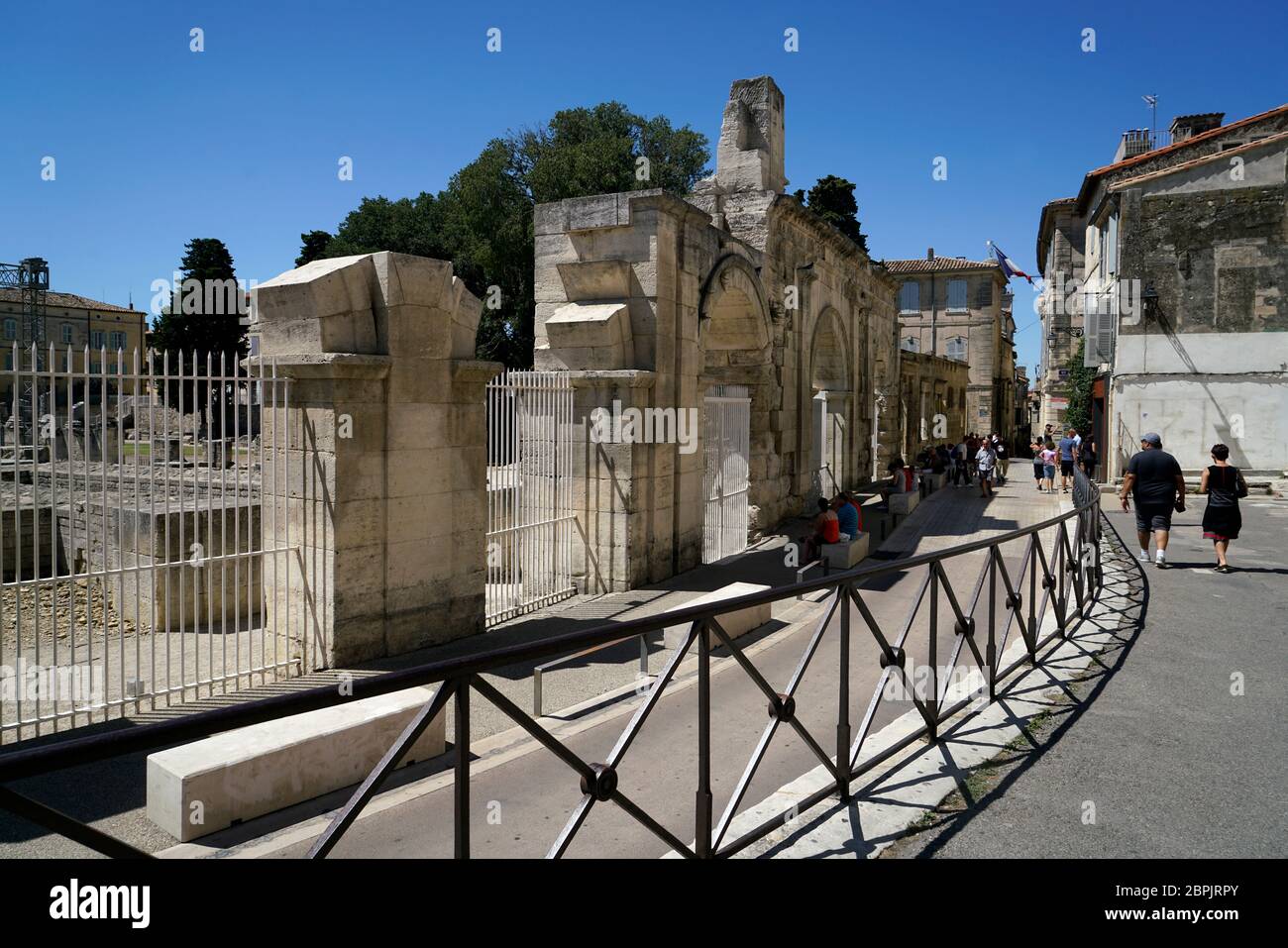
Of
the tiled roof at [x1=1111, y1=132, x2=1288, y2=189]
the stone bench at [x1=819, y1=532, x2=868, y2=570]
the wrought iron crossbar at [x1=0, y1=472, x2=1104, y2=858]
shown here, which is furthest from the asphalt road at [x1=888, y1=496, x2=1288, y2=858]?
the tiled roof at [x1=1111, y1=132, x2=1288, y2=189]

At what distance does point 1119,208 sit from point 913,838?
18.4 m

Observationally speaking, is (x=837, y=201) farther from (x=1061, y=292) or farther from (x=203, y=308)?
(x=203, y=308)

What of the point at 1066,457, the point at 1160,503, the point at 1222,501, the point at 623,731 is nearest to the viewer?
the point at 623,731

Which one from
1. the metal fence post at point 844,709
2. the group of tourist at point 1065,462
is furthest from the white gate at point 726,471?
the group of tourist at point 1065,462

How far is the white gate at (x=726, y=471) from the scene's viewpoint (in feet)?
39.8

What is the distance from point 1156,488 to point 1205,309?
1078 cm

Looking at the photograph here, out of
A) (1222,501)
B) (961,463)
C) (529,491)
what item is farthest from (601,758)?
(961,463)

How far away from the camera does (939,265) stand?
135 ft

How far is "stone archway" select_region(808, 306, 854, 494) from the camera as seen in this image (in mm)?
18125

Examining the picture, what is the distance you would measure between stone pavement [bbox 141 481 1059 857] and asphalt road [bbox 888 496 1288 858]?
45.0 inches

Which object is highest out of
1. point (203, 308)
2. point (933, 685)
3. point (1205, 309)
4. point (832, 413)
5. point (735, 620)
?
point (203, 308)

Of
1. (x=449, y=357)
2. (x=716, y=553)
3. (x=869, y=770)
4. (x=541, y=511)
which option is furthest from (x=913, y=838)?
(x=716, y=553)

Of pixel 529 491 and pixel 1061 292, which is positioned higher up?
pixel 1061 292

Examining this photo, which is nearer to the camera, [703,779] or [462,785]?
[462,785]
